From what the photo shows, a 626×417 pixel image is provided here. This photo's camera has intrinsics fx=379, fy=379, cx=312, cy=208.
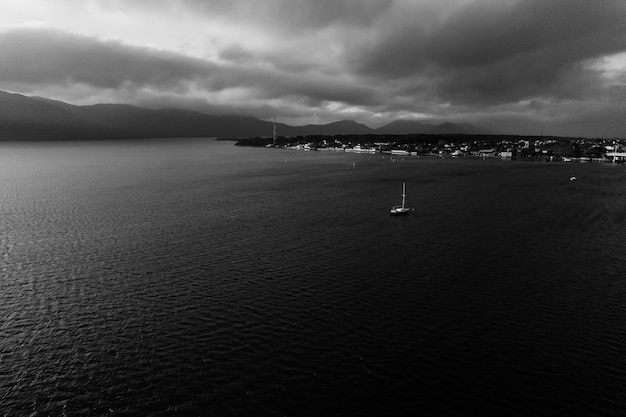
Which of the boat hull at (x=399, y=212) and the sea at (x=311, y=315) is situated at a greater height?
the boat hull at (x=399, y=212)

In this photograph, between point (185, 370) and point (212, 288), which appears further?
point (212, 288)

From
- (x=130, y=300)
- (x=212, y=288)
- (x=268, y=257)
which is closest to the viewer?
(x=130, y=300)

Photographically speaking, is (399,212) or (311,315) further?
(399,212)

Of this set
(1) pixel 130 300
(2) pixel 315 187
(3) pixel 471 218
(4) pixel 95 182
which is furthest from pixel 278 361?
(4) pixel 95 182

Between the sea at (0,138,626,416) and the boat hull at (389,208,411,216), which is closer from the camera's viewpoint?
the sea at (0,138,626,416)

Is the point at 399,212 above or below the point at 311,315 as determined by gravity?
above

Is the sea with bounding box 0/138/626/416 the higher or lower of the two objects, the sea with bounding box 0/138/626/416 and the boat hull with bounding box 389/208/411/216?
the lower

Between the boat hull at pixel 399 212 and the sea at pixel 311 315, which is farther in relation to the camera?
the boat hull at pixel 399 212

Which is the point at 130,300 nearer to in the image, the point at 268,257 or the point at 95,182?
the point at 268,257
